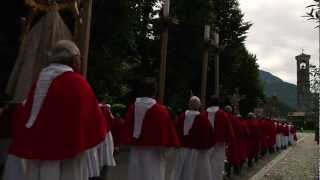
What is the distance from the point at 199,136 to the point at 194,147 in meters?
0.21

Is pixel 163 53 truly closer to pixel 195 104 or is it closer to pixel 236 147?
pixel 195 104

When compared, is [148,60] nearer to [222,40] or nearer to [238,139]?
[222,40]

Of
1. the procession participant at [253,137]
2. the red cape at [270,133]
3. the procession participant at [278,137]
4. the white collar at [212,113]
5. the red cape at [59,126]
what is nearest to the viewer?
the red cape at [59,126]

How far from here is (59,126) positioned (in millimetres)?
4957

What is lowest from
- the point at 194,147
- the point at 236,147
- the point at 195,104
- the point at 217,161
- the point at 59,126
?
the point at 217,161

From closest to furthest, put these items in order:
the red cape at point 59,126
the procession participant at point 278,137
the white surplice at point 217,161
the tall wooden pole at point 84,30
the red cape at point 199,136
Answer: the red cape at point 59,126
the tall wooden pole at point 84,30
the red cape at point 199,136
the white surplice at point 217,161
the procession participant at point 278,137

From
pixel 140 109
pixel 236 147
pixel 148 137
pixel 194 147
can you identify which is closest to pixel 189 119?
pixel 194 147

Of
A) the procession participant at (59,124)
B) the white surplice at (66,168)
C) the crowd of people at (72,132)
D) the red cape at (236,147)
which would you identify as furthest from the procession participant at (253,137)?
the procession participant at (59,124)

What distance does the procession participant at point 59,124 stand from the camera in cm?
492

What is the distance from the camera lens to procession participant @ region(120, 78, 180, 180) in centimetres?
827

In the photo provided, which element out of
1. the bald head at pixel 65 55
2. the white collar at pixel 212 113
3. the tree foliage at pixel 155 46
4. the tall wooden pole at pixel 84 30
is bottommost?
the white collar at pixel 212 113

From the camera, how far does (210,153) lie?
11219 mm

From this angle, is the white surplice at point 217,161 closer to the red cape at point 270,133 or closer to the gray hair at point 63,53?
the gray hair at point 63,53

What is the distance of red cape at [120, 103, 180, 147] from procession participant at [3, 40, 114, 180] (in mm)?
3110
